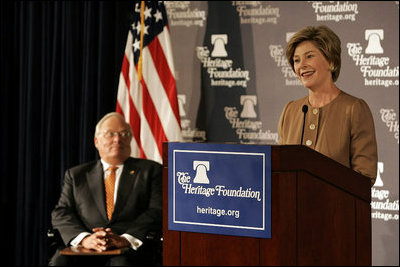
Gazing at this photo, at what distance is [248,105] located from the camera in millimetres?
5152

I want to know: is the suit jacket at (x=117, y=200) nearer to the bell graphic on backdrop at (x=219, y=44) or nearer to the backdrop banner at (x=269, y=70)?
the backdrop banner at (x=269, y=70)

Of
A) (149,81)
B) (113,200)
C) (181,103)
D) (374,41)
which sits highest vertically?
(374,41)

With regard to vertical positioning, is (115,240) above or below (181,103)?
below

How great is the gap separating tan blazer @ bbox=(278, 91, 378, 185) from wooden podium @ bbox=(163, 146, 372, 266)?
A: 0.46 meters

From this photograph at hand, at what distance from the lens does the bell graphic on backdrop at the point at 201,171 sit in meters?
1.89

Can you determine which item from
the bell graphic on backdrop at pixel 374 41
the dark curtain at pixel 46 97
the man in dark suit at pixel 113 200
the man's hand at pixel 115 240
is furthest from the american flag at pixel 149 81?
the bell graphic on backdrop at pixel 374 41

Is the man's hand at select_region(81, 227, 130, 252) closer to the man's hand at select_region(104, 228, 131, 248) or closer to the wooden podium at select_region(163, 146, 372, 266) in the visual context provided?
the man's hand at select_region(104, 228, 131, 248)

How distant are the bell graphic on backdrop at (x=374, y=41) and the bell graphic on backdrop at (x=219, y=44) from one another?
45.4 inches

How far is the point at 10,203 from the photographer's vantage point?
5.88 m

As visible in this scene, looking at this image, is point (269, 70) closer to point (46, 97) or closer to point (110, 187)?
point (110, 187)

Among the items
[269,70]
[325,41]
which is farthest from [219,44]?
[325,41]

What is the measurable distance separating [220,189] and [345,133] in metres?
0.83

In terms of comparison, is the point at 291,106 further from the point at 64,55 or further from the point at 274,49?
the point at 64,55

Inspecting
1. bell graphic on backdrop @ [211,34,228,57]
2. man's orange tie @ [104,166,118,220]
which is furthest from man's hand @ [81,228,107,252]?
bell graphic on backdrop @ [211,34,228,57]
